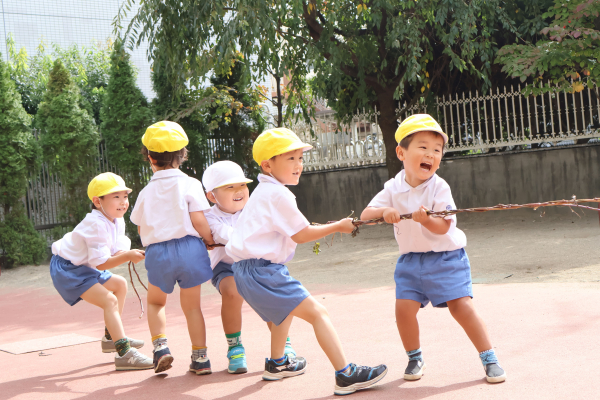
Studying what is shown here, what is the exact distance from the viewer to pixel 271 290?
340 centimetres

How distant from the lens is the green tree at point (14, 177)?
11.8m

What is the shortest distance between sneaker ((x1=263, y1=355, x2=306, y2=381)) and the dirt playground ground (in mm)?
55

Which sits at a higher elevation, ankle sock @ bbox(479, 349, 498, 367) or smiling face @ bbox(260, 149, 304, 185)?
smiling face @ bbox(260, 149, 304, 185)

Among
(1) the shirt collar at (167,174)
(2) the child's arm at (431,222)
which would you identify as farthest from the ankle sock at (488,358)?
(1) the shirt collar at (167,174)

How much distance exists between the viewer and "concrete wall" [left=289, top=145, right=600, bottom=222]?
39.7 ft

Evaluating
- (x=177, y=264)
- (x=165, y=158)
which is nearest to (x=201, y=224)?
(x=177, y=264)

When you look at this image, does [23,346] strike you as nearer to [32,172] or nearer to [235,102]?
[32,172]

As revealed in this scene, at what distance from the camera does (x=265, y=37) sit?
9.92 metres

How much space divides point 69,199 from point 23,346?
312 inches

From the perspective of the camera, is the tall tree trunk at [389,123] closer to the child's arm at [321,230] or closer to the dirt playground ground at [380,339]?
the dirt playground ground at [380,339]

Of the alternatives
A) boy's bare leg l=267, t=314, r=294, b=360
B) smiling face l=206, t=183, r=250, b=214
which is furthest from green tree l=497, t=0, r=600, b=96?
boy's bare leg l=267, t=314, r=294, b=360

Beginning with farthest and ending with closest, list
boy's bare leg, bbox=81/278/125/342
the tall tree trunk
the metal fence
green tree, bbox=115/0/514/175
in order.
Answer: the tall tree trunk → the metal fence → green tree, bbox=115/0/514/175 → boy's bare leg, bbox=81/278/125/342

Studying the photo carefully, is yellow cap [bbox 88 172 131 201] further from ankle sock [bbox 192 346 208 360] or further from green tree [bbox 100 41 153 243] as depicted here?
green tree [bbox 100 41 153 243]

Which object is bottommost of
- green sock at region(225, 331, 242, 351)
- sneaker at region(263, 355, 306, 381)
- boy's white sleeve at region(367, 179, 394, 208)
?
sneaker at region(263, 355, 306, 381)
